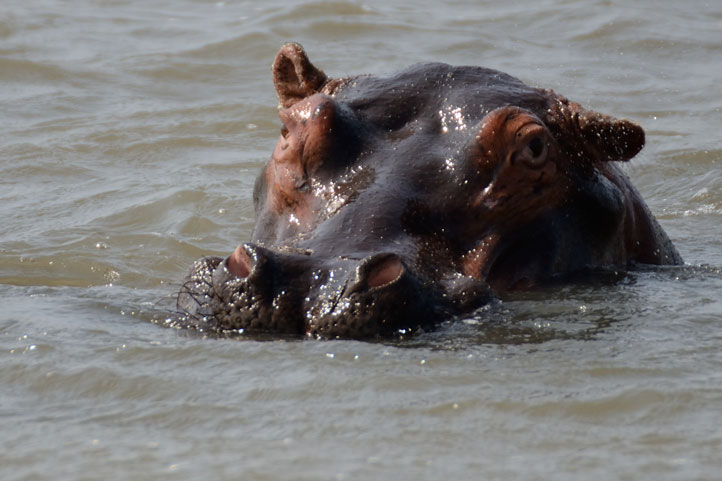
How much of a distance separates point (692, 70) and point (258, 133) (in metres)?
4.87

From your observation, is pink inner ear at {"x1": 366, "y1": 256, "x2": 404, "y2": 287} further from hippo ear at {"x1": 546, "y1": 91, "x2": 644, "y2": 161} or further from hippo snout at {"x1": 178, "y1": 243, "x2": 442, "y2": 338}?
hippo ear at {"x1": 546, "y1": 91, "x2": 644, "y2": 161}

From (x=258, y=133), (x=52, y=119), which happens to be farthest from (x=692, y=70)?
(x=52, y=119)

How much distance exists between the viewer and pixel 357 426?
382cm

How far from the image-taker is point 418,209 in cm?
529

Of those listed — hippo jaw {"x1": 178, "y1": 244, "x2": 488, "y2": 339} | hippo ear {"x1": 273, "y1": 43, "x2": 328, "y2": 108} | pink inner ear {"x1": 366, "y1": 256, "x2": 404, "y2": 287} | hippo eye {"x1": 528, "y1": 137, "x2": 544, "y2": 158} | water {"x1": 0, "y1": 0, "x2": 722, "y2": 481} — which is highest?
hippo ear {"x1": 273, "y1": 43, "x2": 328, "y2": 108}

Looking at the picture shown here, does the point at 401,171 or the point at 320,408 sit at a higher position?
the point at 401,171

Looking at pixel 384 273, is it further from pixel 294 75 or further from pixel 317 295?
pixel 294 75

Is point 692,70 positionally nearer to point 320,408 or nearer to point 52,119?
point 52,119

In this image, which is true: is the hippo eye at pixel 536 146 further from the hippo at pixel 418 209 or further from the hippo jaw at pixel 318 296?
the hippo jaw at pixel 318 296

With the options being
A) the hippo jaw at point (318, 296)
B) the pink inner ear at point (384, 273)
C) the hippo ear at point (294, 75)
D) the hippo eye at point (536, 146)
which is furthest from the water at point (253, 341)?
the hippo ear at point (294, 75)

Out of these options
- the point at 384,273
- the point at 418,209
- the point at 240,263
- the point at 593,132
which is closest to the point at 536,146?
the point at 593,132

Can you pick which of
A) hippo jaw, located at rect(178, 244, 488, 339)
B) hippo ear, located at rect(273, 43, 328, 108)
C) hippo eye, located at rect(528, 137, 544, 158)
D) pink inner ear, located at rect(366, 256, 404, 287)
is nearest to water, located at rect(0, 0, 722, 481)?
hippo jaw, located at rect(178, 244, 488, 339)

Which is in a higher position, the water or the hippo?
the hippo

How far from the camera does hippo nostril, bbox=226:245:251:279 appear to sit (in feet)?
14.9
